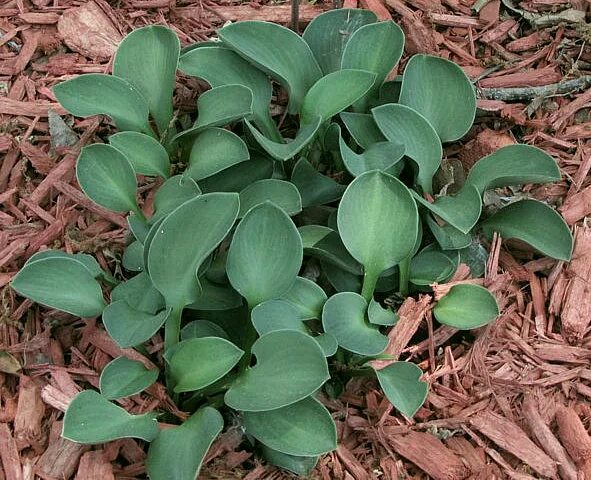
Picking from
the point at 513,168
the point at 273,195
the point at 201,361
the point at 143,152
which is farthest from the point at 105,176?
the point at 513,168

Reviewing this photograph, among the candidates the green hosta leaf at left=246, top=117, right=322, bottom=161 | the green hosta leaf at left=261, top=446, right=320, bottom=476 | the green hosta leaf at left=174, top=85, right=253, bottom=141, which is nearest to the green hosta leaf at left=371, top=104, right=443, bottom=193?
the green hosta leaf at left=246, top=117, right=322, bottom=161

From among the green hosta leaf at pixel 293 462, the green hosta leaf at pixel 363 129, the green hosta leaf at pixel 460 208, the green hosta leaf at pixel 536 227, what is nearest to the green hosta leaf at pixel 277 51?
the green hosta leaf at pixel 363 129

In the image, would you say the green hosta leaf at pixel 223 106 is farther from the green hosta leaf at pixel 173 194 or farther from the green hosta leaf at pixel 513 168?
the green hosta leaf at pixel 513 168

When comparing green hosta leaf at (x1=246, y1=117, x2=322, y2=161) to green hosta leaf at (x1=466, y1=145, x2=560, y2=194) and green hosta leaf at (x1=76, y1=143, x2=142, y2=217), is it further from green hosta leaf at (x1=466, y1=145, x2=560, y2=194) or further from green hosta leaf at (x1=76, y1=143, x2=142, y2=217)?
green hosta leaf at (x1=466, y1=145, x2=560, y2=194)

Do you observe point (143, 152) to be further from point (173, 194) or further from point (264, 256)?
point (264, 256)

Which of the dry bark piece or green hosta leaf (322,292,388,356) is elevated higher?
the dry bark piece

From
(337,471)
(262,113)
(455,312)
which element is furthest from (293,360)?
(262,113)

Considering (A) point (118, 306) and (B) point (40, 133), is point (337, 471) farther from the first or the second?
A: (B) point (40, 133)

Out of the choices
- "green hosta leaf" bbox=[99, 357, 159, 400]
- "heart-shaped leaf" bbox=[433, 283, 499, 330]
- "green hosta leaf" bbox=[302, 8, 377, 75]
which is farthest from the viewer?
"green hosta leaf" bbox=[302, 8, 377, 75]
